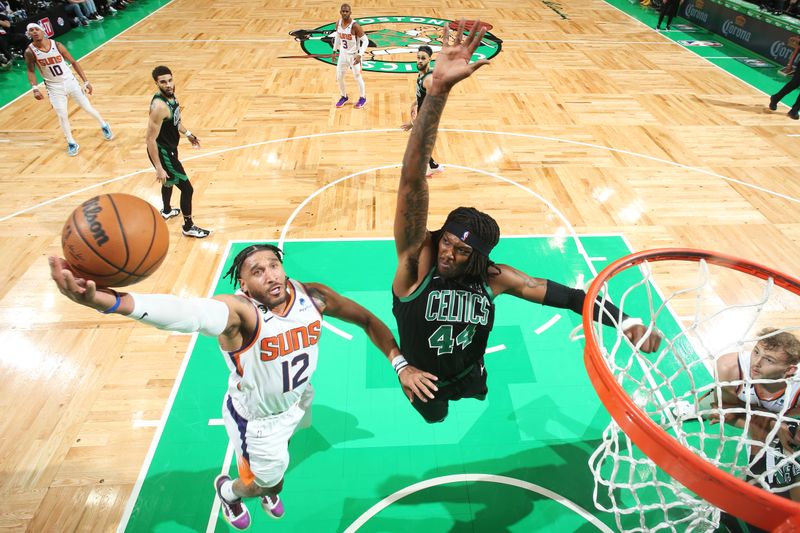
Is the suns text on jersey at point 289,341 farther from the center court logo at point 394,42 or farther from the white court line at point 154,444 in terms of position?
the center court logo at point 394,42

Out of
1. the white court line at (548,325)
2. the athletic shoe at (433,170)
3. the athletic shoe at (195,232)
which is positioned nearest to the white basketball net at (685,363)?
the white court line at (548,325)

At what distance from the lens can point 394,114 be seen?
30.5 ft

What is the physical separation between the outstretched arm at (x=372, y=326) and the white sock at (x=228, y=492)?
4.26 ft

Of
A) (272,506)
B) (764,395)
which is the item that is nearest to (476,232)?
(764,395)

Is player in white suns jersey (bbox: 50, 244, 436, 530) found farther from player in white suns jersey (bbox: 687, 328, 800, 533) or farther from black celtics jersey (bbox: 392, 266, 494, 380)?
player in white suns jersey (bbox: 687, 328, 800, 533)

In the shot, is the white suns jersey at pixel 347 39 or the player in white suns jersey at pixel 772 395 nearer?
the player in white suns jersey at pixel 772 395

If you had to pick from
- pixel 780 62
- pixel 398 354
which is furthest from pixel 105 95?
pixel 780 62

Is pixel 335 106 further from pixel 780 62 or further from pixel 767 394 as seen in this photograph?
pixel 780 62

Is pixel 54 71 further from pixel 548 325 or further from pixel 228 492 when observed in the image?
pixel 548 325

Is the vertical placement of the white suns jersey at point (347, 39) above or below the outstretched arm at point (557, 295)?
below

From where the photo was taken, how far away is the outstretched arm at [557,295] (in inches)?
119

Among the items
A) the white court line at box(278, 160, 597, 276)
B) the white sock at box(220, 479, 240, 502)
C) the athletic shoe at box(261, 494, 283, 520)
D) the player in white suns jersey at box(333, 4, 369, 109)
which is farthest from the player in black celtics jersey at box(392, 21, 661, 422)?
the player in white suns jersey at box(333, 4, 369, 109)

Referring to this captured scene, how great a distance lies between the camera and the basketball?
2.47m

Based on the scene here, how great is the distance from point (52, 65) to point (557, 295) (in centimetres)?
823
